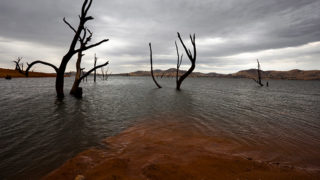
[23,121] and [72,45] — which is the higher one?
[72,45]

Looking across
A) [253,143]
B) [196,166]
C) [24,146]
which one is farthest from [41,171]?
[253,143]

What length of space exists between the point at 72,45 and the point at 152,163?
1179 cm

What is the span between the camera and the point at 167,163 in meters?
3.14

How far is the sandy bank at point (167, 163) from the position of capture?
2730mm

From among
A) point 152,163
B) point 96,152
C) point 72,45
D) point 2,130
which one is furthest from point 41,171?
point 72,45

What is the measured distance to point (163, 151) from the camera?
12.5 ft

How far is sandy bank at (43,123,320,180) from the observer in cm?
273

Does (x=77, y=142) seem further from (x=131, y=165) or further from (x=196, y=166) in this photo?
(x=196, y=166)

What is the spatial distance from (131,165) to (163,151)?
1.04 meters

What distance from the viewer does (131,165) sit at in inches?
121

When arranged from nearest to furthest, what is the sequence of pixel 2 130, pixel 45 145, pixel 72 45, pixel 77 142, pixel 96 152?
pixel 96 152 → pixel 45 145 → pixel 77 142 → pixel 2 130 → pixel 72 45

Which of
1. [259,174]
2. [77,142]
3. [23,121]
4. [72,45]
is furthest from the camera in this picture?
[72,45]

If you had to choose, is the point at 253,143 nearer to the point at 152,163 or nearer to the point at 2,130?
the point at 152,163

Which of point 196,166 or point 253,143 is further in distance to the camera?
point 253,143
